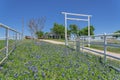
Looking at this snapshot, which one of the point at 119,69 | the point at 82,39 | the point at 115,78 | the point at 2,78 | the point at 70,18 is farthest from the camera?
the point at 70,18

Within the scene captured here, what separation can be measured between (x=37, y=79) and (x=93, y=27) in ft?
191

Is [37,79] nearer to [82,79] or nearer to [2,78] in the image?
[2,78]

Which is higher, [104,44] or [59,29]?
[59,29]

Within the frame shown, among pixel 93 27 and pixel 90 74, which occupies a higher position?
pixel 93 27

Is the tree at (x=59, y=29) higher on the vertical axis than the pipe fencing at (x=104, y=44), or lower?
higher

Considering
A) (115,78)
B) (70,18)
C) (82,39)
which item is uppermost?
(70,18)

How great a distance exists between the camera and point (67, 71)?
16.1ft

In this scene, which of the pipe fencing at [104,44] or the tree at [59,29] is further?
the tree at [59,29]

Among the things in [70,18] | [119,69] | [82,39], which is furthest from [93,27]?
[119,69]

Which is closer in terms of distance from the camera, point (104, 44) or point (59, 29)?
point (104, 44)

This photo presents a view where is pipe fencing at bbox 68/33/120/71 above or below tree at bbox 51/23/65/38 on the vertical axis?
below

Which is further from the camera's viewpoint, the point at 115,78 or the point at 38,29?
the point at 38,29

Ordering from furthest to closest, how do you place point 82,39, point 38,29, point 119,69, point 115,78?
point 38,29, point 82,39, point 119,69, point 115,78

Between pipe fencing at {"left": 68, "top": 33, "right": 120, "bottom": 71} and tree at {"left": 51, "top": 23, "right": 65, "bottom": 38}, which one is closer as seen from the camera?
pipe fencing at {"left": 68, "top": 33, "right": 120, "bottom": 71}
